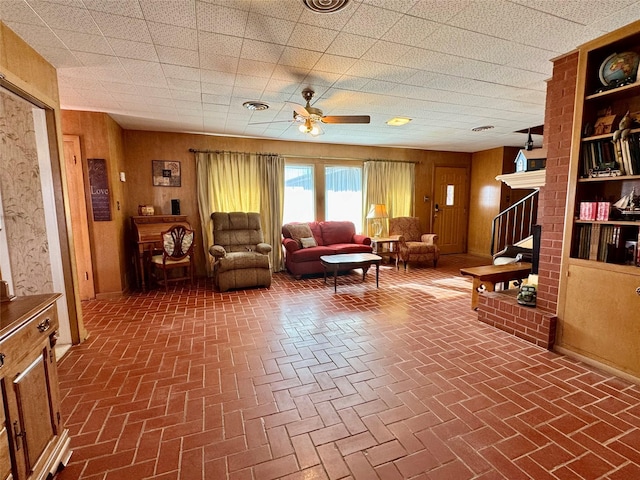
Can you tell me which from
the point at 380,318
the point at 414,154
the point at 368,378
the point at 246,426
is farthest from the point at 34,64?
the point at 414,154

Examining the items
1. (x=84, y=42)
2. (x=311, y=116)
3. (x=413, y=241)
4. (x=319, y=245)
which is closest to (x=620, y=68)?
(x=311, y=116)

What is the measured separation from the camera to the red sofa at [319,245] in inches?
203

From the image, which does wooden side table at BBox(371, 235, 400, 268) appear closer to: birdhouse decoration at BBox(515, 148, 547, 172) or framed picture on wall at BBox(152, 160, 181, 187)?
birdhouse decoration at BBox(515, 148, 547, 172)

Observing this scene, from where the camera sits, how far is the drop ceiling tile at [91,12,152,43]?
190 cm

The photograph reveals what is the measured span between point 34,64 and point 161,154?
2742 millimetres

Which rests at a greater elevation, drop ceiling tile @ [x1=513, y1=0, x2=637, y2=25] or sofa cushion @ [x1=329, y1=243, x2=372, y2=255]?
drop ceiling tile @ [x1=513, y1=0, x2=637, y2=25]

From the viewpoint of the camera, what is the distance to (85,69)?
266cm

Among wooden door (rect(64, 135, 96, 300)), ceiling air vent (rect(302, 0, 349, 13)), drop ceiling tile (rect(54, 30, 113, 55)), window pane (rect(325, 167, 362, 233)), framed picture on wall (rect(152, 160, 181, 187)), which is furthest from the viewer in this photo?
window pane (rect(325, 167, 362, 233))

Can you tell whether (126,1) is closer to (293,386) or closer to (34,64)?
(34,64)

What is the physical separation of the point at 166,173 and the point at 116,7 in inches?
140

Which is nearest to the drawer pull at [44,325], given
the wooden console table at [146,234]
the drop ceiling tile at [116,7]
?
the drop ceiling tile at [116,7]

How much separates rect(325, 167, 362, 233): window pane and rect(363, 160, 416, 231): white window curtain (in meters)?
0.15

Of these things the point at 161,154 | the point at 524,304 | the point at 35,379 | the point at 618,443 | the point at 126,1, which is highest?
the point at 126,1

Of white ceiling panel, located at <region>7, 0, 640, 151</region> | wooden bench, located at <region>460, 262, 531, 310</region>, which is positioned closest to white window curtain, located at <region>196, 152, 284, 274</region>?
white ceiling panel, located at <region>7, 0, 640, 151</region>
